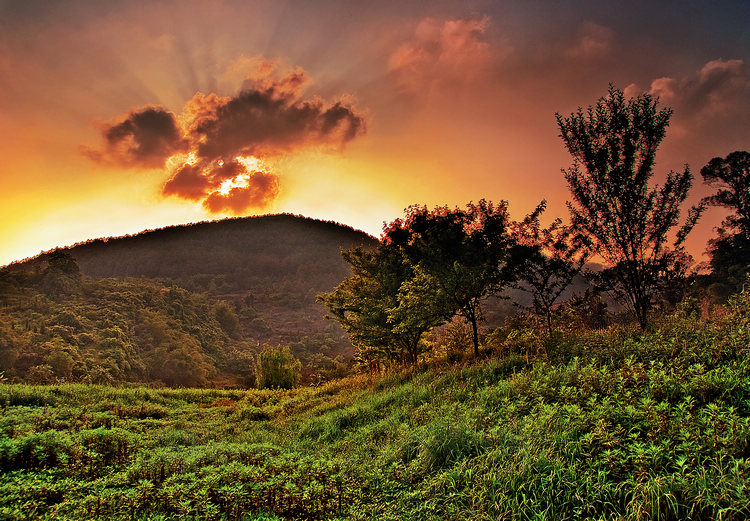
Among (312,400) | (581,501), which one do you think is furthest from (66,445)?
(312,400)

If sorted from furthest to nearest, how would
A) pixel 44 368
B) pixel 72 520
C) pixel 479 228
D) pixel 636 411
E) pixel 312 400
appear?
pixel 44 368, pixel 312 400, pixel 479 228, pixel 636 411, pixel 72 520

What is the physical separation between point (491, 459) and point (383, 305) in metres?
13.0

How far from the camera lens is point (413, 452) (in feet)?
19.9

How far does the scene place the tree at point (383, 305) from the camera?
1499 cm

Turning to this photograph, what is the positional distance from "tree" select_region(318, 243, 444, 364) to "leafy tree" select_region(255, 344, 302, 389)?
11.4m

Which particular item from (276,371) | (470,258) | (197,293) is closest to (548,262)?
(470,258)

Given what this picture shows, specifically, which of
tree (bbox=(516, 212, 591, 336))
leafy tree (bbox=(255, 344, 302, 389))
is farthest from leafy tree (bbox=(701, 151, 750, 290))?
leafy tree (bbox=(255, 344, 302, 389))

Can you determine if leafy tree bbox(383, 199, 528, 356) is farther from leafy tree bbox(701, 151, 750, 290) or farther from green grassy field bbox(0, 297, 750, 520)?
leafy tree bbox(701, 151, 750, 290)

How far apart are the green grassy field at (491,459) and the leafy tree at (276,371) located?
2202cm

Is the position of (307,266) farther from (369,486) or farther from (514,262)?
(369,486)

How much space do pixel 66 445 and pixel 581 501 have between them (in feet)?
27.1

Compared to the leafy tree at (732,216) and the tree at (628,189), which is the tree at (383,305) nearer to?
the tree at (628,189)

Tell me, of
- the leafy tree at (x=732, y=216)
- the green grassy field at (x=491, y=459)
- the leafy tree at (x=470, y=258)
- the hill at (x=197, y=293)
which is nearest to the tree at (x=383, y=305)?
the leafy tree at (x=470, y=258)

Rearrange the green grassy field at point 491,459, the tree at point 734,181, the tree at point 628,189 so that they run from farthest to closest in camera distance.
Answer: the tree at point 734,181 < the tree at point 628,189 < the green grassy field at point 491,459
